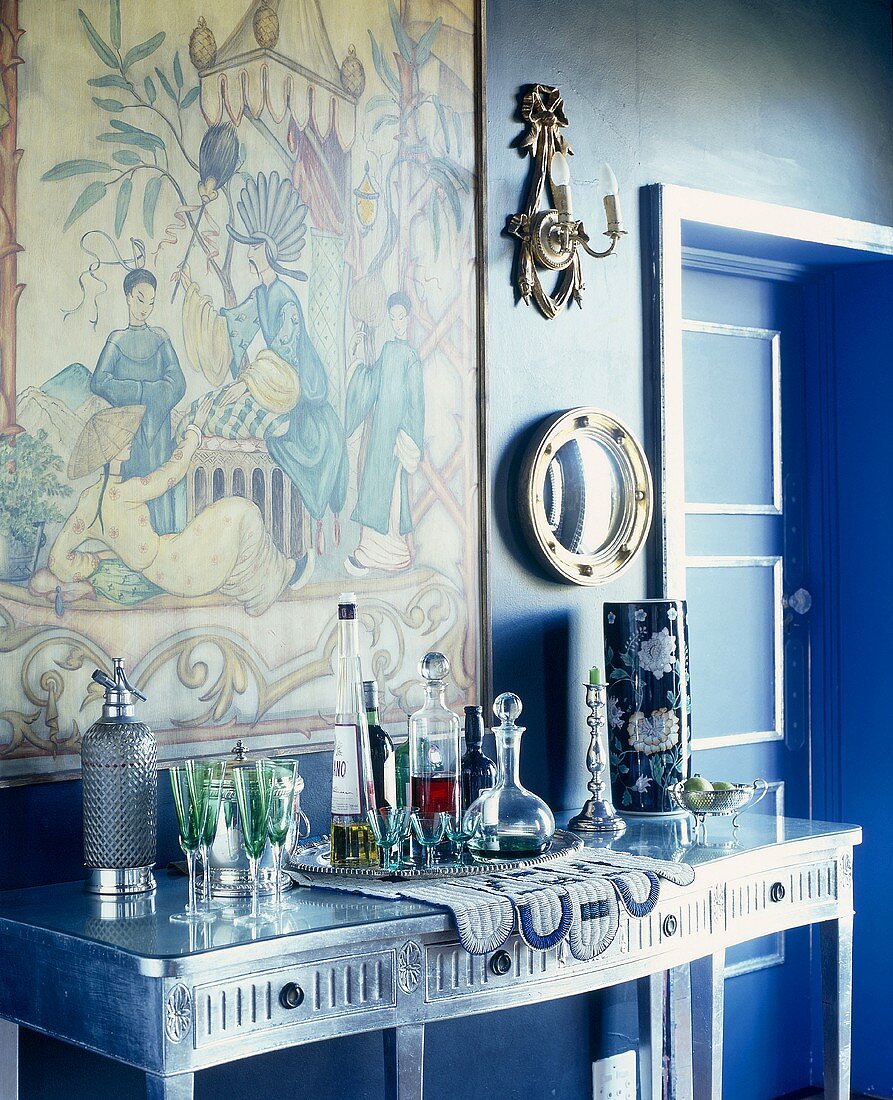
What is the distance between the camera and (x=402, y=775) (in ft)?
7.98

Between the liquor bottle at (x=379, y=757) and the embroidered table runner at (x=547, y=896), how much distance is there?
0.57 feet

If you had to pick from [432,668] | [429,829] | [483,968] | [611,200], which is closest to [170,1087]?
[483,968]

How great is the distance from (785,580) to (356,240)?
1833 millimetres

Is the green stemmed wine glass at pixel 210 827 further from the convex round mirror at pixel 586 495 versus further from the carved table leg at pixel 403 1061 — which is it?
the convex round mirror at pixel 586 495

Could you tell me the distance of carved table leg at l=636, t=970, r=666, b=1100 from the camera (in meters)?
3.14

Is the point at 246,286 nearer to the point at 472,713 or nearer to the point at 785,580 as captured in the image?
the point at 472,713

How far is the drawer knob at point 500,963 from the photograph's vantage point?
223 cm

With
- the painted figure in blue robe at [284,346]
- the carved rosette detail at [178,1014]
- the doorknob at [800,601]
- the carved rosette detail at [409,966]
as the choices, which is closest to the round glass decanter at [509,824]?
the carved rosette detail at [409,966]

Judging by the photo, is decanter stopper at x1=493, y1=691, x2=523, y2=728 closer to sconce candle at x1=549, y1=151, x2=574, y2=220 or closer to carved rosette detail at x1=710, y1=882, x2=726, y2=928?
carved rosette detail at x1=710, y1=882, x2=726, y2=928

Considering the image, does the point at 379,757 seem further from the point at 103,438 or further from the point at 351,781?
the point at 103,438

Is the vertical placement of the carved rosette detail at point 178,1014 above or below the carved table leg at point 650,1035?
above

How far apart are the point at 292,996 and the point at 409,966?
21cm

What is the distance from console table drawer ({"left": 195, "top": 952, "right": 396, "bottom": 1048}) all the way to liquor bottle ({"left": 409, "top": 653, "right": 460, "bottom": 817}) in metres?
0.35

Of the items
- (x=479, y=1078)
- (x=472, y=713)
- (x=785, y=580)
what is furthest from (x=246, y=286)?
(x=785, y=580)
